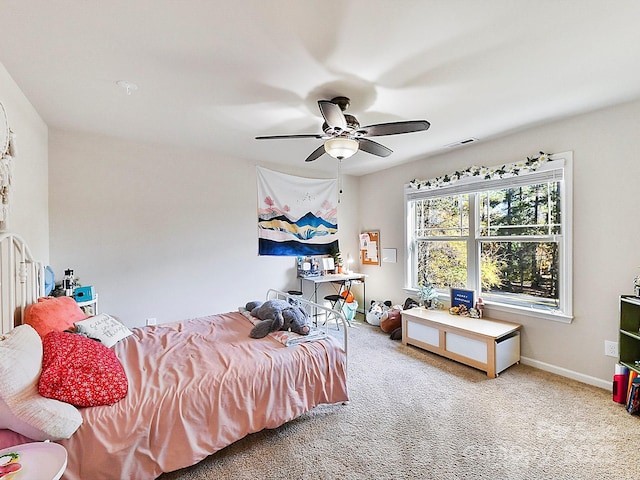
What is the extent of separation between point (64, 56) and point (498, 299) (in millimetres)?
4357

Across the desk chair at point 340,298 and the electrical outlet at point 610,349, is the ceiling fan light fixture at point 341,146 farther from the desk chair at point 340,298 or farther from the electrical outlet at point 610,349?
the electrical outlet at point 610,349

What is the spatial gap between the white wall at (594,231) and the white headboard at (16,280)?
4.25m

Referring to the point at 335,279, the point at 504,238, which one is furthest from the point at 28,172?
the point at 504,238

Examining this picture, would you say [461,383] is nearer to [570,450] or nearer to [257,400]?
[570,450]

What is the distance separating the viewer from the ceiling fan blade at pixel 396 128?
219 centimetres

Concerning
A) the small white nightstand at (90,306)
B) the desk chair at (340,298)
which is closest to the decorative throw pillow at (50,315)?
the small white nightstand at (90,306)

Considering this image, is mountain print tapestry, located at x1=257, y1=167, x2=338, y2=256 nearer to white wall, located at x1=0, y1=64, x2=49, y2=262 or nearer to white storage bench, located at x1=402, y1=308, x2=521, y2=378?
white storage bench, located at x1=402, y1=308, x2=521, y2=378

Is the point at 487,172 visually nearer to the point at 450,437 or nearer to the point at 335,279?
the point at 335,279

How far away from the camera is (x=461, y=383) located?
9.07 ft

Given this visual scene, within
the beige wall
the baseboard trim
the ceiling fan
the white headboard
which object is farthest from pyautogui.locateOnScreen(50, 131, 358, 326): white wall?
the baseboard trim

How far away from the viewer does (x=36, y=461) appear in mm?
1091

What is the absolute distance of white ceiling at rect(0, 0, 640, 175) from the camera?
4.86 ft

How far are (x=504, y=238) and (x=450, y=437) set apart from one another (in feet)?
7.34

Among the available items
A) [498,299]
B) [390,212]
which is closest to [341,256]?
[390,212]
